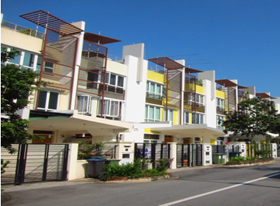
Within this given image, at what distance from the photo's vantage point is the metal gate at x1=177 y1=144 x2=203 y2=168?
22.4m

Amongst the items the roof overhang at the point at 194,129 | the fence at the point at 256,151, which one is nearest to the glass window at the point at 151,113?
the roof overhang at the point at 194,129

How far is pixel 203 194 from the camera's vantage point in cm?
1027

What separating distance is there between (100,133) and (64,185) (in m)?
9.83

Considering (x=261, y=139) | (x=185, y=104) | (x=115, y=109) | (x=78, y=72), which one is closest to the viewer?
(x=78, y=72)

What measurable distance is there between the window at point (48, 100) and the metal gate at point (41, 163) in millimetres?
8509

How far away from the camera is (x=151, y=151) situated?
19172 mm

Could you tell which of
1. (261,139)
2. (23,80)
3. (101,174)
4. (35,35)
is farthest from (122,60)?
(261,139)

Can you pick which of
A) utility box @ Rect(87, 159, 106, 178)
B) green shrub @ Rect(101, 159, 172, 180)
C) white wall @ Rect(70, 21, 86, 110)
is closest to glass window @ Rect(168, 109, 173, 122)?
white wall @ Rect(70, 21, 86, 110)

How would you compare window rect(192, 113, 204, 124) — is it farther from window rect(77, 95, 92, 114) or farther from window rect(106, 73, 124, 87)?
window rect(77, 95, 92, 114)

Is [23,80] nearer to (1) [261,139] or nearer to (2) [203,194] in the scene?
(2) [203,194]

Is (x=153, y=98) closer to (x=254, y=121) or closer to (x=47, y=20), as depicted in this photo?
(x=254, y=121)

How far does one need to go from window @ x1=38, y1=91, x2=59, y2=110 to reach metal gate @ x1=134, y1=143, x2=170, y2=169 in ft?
26.8

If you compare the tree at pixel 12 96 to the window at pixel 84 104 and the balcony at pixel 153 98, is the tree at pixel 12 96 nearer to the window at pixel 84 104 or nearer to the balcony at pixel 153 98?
the window at pixel 84 104

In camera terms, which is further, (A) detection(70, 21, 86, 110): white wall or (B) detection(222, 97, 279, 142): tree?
(B) detection(222, 97, 279, 142): tree
